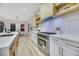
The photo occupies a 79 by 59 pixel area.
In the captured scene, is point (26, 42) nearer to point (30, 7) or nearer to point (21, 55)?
point (21, 55)

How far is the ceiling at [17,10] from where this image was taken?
191 cm

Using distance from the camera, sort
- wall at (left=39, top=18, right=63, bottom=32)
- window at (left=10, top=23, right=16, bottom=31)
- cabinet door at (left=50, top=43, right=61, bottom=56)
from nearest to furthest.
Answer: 1. cabinet door at (left=50, top=43, right=61, bottom=56)
2. window at (left=10, top=23, right=16, bottom=31)
3. wall at (left=39, top=18, right=63, bottom=32)

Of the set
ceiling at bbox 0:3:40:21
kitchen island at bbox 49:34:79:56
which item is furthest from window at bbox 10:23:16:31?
kitchen island at bbox 49:34:79:56

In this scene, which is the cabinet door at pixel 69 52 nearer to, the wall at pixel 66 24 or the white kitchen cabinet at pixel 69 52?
the white kitchen cabinet at pixel 69 52

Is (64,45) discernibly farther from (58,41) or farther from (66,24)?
(66,24)

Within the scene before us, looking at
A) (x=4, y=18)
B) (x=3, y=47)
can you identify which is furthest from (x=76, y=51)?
(x=4, y=18)

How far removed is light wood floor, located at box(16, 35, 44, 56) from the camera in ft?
6.40

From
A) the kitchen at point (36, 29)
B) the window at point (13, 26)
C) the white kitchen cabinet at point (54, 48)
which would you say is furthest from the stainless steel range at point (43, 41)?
the window at point (13, 26)

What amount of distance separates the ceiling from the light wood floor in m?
0.41

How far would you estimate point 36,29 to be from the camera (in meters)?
2.27

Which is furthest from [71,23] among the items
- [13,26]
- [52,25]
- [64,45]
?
[13,26]

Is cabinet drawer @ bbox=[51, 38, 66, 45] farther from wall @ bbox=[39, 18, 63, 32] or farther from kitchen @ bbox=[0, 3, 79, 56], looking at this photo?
wall @ bbox=[39, 18, 63, 32]

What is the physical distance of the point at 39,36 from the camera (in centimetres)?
228

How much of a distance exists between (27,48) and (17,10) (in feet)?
2.42
